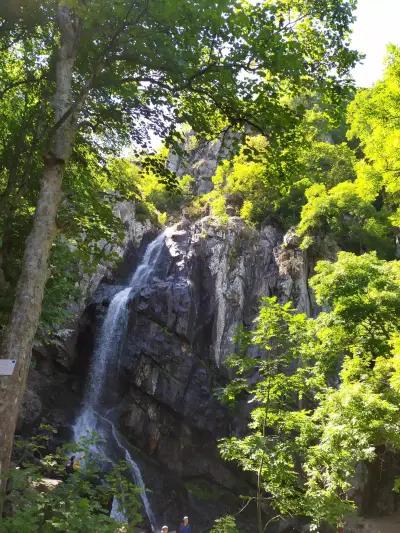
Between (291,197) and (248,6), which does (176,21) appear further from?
(291,197)

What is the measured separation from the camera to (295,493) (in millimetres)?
8281

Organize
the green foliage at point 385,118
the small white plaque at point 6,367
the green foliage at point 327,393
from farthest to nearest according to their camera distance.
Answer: the green foliage at point 385,118 < the green foliage at point 327,393 < the small white plaque at point 6,367

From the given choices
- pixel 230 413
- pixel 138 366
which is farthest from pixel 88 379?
pixel 230 413

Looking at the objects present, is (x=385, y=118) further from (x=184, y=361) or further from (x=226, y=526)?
(x=184, y=361)

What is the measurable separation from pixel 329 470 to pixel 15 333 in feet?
25.9

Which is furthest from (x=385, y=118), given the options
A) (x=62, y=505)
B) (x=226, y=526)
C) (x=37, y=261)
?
(x=62, y=505)

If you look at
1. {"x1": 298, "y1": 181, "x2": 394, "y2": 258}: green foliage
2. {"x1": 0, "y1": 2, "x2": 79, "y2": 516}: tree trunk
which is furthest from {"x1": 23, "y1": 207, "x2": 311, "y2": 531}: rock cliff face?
{"x1": 0, "y1": 2, "x2": 79, "y2": 516}: tree trunk

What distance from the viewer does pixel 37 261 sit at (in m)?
5.54

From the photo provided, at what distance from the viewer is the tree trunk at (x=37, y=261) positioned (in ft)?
16.2

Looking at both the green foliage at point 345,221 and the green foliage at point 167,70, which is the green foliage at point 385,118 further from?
the green foliage at point 345,221

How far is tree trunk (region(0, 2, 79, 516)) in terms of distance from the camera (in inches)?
195

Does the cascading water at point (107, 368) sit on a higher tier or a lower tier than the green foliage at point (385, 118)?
lower

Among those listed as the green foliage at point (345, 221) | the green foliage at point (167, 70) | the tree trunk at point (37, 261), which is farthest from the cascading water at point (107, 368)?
the tree trunk at point (37, 261)

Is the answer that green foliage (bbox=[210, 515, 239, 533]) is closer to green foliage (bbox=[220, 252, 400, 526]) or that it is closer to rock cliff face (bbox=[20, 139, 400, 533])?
green foliage (bbox=[220, 252, 400, 526])
